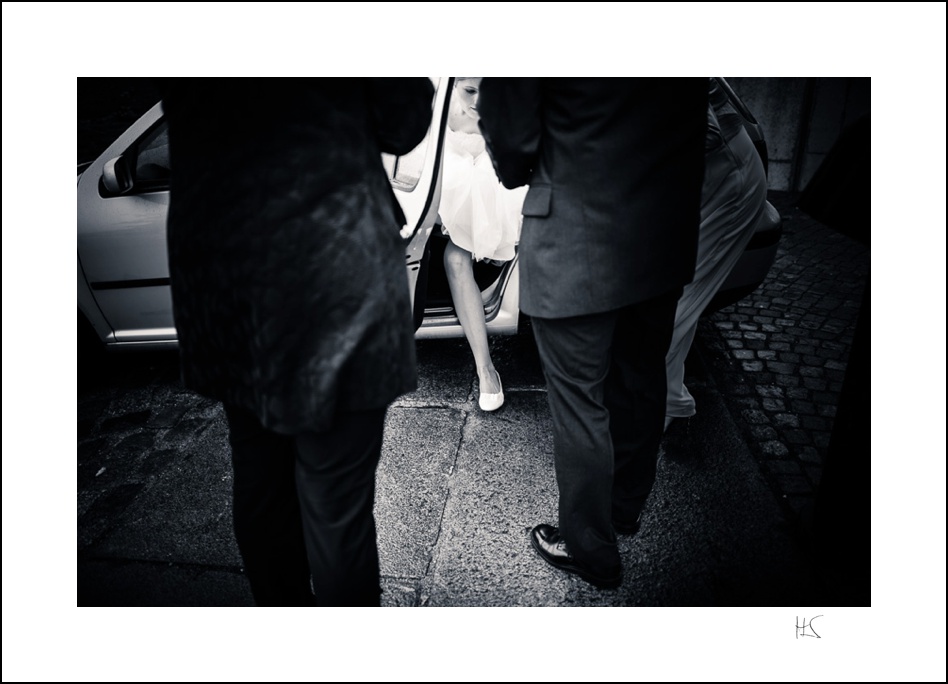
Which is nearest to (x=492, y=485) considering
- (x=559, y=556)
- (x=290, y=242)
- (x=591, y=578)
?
(x=559, y=556)

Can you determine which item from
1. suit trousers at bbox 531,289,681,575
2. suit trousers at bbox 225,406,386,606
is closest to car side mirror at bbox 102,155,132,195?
suit trousers at bbox 225,406,386,606

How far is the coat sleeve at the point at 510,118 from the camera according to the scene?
1474 millimetres

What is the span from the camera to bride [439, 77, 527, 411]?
110 inches

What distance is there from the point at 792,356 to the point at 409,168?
232 centimetres

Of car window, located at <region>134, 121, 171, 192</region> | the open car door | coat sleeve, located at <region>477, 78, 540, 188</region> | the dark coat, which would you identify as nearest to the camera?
the dark coat

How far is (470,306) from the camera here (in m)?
2.93

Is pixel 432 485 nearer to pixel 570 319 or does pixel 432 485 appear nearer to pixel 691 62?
pixel 570 319

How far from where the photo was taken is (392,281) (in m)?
1.25

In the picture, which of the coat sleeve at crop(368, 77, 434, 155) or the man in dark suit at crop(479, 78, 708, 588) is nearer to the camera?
the coat sleeve at crop(368, 77, 434, 155)

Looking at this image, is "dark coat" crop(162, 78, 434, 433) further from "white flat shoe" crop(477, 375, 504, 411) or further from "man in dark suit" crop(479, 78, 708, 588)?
"white flat shoe" crop(477, 375, 504, 411)

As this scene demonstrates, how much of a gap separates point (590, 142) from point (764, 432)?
5.97ft

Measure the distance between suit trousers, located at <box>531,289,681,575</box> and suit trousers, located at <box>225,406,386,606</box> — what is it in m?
0.60
